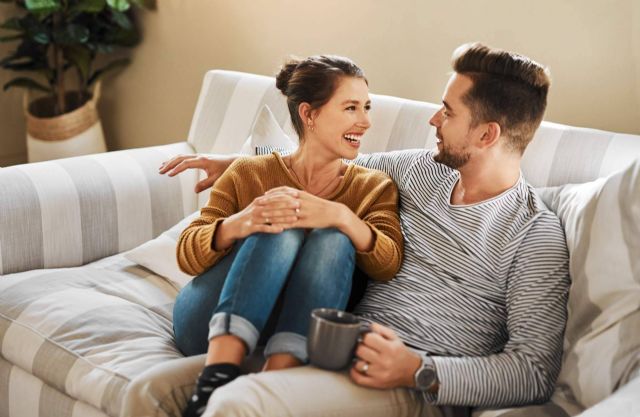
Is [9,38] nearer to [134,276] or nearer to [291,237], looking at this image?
[134,276]

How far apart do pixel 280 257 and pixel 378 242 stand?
0.66ft

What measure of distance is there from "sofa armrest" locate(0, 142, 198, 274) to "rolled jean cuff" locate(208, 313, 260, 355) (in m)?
0.90

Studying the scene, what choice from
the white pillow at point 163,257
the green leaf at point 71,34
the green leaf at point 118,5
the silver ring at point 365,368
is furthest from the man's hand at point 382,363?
the green leaf at point 71,34

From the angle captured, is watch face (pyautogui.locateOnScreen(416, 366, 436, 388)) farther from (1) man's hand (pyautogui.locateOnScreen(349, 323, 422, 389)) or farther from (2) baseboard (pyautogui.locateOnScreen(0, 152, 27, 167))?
(2) baseboard (pyautogui.locateOnScreen(0, 152, 27, 167))

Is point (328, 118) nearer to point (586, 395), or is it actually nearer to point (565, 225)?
point (565, 225)

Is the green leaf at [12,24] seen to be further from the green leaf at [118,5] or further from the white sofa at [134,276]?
the white sofa at [134,276]

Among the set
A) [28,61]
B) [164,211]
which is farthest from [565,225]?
[28,61]

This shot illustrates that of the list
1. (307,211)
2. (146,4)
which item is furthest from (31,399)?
(146,4)

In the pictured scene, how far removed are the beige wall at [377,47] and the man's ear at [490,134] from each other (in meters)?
0.67

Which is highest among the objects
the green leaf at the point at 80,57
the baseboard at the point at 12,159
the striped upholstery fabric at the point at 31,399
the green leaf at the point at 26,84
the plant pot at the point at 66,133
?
the green leaf at the point at 80,57

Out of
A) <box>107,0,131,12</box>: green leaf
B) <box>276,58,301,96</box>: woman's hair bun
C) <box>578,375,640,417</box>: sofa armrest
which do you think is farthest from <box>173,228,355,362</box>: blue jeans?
<box>107,0,131,12</box>: green leaf

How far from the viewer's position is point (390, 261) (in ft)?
5.82

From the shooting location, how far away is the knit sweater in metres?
1.78

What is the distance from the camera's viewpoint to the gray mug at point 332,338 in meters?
1.45
